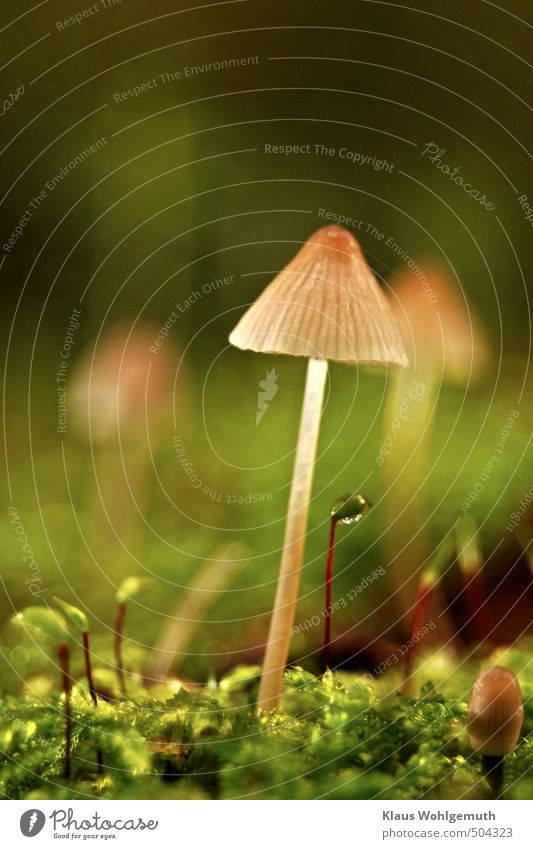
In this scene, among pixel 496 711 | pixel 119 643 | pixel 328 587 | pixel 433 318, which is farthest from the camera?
pixel 433 318

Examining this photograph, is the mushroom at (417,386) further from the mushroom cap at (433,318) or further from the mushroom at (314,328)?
the mushroom at (314,328)

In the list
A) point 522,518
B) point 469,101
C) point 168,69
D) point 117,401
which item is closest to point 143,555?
point 117,401

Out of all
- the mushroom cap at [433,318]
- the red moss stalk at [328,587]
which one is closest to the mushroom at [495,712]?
the red moss stalk at [328,587]

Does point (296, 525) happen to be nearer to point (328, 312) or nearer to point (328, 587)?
point (328, 587)

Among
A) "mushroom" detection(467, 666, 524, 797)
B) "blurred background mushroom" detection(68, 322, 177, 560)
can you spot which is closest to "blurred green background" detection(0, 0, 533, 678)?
"blurred background mushroom" detection(68, 322, 177, 560)

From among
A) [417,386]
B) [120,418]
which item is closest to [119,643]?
[120,418]

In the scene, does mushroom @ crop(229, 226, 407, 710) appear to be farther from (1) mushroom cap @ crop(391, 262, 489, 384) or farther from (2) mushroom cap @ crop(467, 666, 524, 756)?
(1) mushroom cap @ crop(391, 262, 489, 384)
